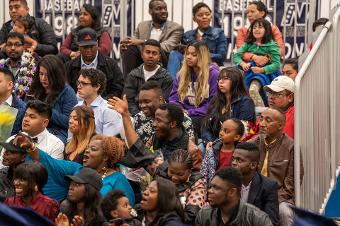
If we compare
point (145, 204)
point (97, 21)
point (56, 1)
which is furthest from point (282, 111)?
point (56, 1)

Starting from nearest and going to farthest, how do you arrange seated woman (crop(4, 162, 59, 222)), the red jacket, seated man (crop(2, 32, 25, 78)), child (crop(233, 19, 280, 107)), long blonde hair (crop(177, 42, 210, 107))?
1. seated woman (crop(4, 162, 59, 222))
2. long blonde hair (crop(177, 42, 210, 107))
3. child (crop(233, 19, 280, 107))
4. seated man (crop(2, 32, 25, 78))
5. the red jacket

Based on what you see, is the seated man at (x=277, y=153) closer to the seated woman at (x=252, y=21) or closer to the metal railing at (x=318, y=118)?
the metal railing at (x=318, y=118)

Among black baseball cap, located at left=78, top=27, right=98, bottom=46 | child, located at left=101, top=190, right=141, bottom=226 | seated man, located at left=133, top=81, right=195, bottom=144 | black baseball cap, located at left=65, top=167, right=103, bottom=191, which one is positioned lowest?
child, located at left=101, top=190, right=141, bottom=226

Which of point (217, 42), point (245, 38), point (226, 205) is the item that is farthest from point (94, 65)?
point (226, 205)

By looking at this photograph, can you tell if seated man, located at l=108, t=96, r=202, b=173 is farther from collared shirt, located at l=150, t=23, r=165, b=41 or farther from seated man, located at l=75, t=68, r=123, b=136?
collared shirt, located at l=150, t=23, r=165, b=41

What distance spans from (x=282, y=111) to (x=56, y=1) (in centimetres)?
524

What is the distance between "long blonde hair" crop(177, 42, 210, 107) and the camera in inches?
564

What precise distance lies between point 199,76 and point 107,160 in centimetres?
244

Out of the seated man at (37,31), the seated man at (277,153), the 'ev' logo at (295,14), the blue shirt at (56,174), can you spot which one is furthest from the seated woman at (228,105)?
the seated man at (37,31)

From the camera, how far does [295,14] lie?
16359 millimetres

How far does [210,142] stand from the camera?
12.8 m

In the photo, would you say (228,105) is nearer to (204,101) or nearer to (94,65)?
(204,101)

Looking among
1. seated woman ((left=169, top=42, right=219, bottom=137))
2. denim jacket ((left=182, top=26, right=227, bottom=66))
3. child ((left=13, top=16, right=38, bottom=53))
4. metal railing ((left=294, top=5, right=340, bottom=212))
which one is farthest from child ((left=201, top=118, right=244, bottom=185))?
child ((left=13, top=16, right=38, bottom=53))

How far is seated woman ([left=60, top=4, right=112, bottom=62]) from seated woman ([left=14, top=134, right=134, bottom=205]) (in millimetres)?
3769
